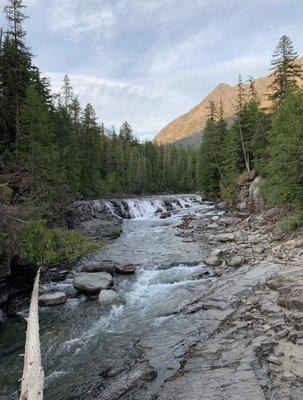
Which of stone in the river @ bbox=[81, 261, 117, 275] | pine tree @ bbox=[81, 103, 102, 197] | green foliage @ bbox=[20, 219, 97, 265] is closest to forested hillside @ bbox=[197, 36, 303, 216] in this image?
stone in the river @ bbox=[81, 261, 117, 275]

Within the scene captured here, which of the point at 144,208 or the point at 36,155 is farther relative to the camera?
the point at 144,208

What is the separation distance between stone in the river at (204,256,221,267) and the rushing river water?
39 cm

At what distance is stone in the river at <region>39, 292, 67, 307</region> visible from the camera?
484 inches

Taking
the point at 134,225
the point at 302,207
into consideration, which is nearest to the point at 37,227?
the point at 302,207

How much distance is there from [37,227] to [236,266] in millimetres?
8715

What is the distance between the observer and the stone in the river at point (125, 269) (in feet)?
52.1

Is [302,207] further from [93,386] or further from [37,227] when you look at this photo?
[93,386]

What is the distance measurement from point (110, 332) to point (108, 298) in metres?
2.41

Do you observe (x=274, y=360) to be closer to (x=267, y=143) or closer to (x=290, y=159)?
(x=290, y=159)

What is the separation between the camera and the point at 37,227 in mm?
11078

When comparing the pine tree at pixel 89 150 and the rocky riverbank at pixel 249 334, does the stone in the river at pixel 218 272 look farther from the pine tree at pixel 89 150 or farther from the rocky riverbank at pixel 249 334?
the pine tree at pixel 89 150

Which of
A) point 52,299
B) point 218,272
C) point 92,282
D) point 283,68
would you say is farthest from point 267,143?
point 52,299

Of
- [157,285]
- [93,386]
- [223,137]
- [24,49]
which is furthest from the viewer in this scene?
[223,137]

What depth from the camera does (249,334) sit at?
26.2 feet
